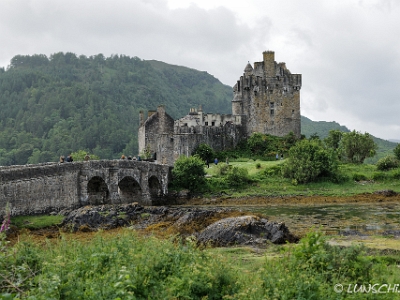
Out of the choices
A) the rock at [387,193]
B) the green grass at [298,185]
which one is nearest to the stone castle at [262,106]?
the green grass at [298,185]

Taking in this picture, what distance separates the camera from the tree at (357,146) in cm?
6216

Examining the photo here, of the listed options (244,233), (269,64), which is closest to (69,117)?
(269,64)

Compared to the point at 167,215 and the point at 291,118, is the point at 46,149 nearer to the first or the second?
the point at 291,118

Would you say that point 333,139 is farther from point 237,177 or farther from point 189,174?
point 189,174

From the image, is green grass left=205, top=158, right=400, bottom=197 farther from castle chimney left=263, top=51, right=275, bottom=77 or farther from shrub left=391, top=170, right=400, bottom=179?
castle chimney left=263, top=51, right=275, bottom=77

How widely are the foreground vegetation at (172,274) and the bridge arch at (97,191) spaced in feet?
92.4

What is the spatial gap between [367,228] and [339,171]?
25.5 m

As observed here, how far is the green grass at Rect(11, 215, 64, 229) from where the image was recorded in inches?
1245

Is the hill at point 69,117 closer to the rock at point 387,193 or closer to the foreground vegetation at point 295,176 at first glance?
the foreground vegetation at point 295,176

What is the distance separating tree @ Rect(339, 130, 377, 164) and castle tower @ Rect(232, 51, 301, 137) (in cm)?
1086

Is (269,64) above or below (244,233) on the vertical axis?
above

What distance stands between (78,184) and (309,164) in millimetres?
23456

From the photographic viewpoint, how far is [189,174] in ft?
173

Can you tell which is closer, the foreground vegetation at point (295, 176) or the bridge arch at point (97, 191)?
the bridge arch at point (97, 191)
